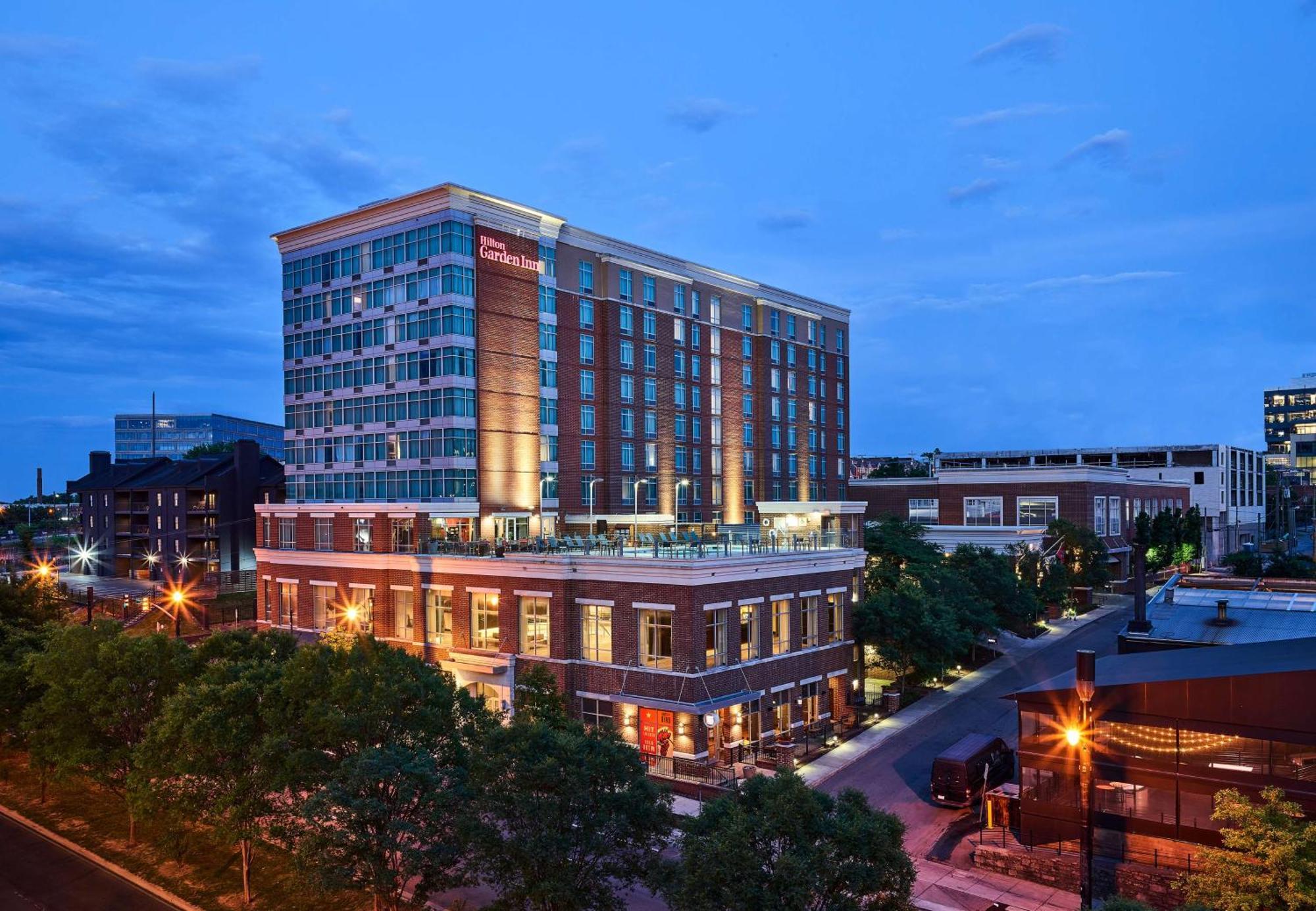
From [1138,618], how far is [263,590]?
52211 millimetres

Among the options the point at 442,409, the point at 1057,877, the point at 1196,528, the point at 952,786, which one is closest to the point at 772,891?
the point at 1057,877

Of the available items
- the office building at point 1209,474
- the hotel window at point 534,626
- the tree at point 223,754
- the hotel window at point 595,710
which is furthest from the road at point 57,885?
the office building at point 1209,474

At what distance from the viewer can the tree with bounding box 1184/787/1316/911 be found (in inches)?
731

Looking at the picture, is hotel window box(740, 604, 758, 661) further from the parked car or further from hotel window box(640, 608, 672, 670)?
the parked car

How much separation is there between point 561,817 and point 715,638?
19.2 m

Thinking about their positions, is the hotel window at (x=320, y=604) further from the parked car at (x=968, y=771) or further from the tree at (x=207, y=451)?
the tree at (x=207, y=451)

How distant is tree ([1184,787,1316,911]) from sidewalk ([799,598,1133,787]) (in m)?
12.9

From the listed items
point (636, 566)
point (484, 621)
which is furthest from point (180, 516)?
point (636, 566)

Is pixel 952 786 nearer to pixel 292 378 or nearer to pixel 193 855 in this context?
pixel 193 855

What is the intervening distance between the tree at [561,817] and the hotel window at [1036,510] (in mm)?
76650

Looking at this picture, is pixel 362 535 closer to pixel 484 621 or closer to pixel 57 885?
pixel 484 621

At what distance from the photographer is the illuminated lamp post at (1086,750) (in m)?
21.4

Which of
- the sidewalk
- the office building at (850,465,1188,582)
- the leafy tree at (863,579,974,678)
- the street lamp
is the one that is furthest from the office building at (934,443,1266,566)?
the leafy tree at (863,579,974,678)

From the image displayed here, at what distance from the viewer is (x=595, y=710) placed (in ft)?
129
